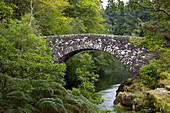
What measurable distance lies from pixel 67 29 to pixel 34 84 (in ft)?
43.5

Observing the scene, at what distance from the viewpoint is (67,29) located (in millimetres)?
17094

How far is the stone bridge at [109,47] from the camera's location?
11594 millimetres

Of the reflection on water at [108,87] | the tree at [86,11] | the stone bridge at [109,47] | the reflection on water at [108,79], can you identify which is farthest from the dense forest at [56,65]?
the reflection on water at [108,79]

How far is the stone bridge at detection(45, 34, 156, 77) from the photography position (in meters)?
11.6

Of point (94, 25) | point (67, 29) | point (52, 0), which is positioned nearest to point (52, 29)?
point (67, 29)

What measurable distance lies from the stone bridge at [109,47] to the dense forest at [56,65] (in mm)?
454

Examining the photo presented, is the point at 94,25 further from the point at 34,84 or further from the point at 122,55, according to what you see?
the point at 34,84

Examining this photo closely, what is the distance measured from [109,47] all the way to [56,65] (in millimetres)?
6154

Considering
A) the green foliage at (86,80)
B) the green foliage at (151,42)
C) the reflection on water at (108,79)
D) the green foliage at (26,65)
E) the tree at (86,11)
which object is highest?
the tree at (86,11)

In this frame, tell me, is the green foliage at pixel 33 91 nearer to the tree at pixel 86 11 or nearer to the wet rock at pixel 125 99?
the wet rock at pixel 125 99

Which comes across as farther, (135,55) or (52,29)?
(52,29)

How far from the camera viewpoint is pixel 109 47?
1197 centimetres

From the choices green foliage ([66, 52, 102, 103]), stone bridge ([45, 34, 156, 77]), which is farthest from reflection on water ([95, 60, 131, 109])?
stone bridge ([45, 34, 156, 77])

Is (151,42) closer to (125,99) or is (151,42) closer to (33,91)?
(125,99)
